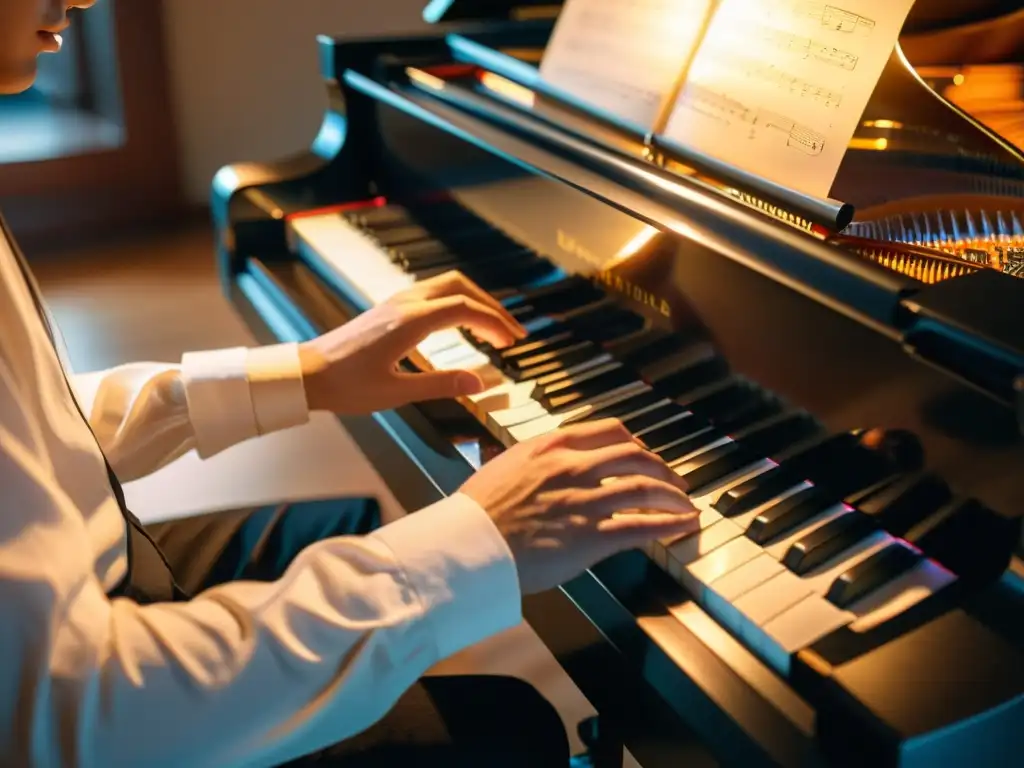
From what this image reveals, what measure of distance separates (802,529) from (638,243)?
0.41 meters

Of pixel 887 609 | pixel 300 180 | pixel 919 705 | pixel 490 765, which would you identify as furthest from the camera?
pixel 300 180

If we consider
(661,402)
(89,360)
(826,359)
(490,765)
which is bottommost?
(89,360)

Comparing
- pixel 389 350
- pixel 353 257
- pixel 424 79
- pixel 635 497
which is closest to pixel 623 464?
pixel 635 497

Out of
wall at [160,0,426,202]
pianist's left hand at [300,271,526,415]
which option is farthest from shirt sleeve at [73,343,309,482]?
wall at [160,0,426,202]

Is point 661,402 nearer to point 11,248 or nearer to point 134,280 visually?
point 11,248

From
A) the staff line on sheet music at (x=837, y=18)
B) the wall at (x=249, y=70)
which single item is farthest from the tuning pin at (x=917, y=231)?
the wall at (x=249, y=70)

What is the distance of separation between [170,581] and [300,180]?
1.03 m

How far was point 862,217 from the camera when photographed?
1200 millimetres

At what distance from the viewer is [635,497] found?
89cm

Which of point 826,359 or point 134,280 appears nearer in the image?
point 826,359

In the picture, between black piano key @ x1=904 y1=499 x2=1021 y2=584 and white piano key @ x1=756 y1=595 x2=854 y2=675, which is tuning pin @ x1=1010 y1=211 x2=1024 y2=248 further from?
white piano key @ x1=756 y1=595 x2=854 y2=675

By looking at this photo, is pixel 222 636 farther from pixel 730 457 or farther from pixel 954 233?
pixel 954 233

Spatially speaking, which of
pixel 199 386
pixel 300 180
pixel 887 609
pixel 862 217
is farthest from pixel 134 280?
pixel 887 609

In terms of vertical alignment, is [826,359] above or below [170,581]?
above
